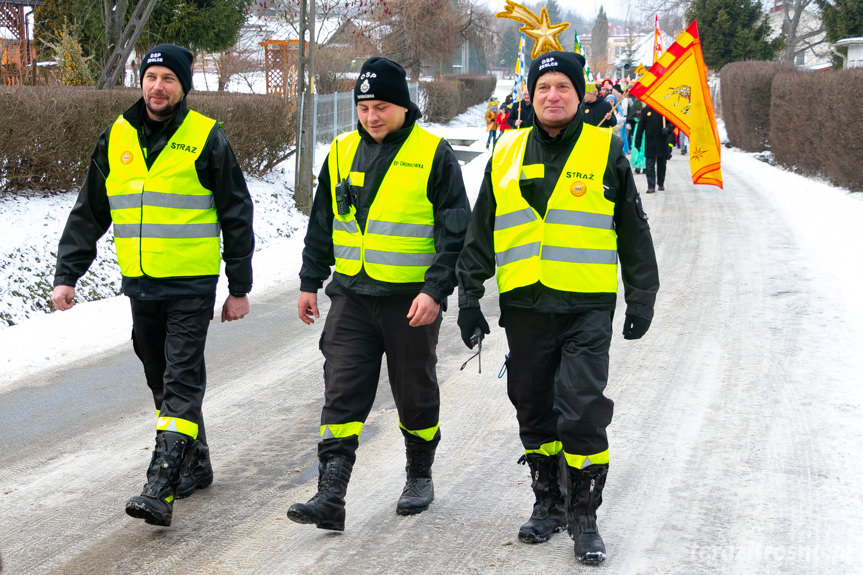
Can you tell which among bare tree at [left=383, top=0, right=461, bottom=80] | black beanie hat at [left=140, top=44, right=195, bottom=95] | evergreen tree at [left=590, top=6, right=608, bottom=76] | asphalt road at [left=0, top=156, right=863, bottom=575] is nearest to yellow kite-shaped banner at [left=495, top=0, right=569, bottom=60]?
asphalt road at [left=0, top=156, right=863, bottom=575]

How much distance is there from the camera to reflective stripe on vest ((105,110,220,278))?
4.55 meters

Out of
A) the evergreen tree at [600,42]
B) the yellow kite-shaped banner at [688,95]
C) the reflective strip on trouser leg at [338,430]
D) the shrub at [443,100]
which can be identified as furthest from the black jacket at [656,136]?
the evergreen tree at [600,42]

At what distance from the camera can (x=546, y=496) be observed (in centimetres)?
436

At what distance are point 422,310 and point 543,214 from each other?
2.04 feet

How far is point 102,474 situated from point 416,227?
2089 mm

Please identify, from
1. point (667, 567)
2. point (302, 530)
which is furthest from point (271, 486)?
point (667, 567)

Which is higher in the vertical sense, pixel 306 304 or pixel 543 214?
pixel 543 214

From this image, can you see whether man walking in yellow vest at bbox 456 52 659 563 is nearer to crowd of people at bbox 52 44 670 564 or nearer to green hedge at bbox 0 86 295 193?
crowd of people at bbox 52 44 670 564

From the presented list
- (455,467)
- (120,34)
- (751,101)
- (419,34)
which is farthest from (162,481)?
(419,34)

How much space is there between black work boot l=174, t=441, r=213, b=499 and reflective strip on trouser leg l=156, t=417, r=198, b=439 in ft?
1.00

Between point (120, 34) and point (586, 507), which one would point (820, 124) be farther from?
point (586, 507)

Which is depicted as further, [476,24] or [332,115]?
[476,24]

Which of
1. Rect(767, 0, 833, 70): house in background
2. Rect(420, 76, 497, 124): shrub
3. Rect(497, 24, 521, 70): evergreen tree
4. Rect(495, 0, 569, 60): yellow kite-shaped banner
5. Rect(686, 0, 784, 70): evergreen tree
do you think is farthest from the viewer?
Rect(497, 24, 521, 70): evergreen tree

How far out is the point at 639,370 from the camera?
7.19 metres
